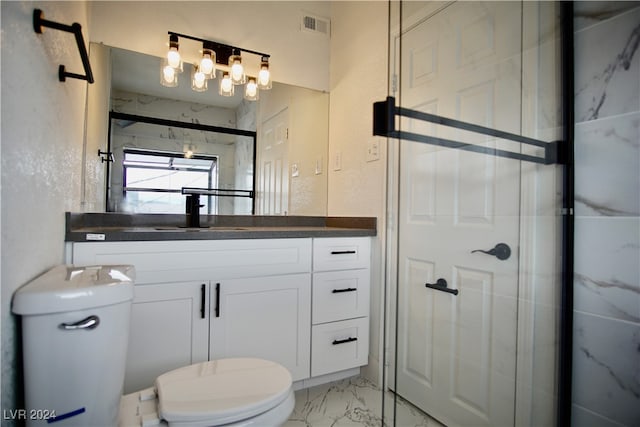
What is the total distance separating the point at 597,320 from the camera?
3.22ft

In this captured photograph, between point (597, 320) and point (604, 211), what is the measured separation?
12.7 inches

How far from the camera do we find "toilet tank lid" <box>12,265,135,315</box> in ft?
2.41

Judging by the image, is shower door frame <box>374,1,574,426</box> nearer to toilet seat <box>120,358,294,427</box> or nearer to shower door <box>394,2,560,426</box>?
shower door <box>394,2,560,426</box>

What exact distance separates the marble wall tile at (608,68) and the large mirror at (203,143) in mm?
1529

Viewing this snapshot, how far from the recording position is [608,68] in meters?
0.97

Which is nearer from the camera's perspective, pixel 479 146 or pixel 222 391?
pixel 222 391

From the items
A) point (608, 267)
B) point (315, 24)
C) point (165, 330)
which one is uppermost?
point (315, 24)

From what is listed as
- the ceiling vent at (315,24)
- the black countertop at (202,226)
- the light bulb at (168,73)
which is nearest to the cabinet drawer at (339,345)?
the black countertop at (202,226)

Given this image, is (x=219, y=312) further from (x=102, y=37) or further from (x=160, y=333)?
(x=102, y=37)

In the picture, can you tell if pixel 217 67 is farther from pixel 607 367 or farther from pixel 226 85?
pixel 607 367

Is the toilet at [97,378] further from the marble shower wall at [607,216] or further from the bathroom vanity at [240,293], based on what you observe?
the marble shower wall at [607,216]

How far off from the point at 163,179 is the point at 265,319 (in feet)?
3.23

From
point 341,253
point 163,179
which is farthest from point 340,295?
point 163,179

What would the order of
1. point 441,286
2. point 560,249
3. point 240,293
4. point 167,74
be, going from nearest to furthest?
1. point 560,249
2. point 441,286
3. point 240,293
4. point 167,74
